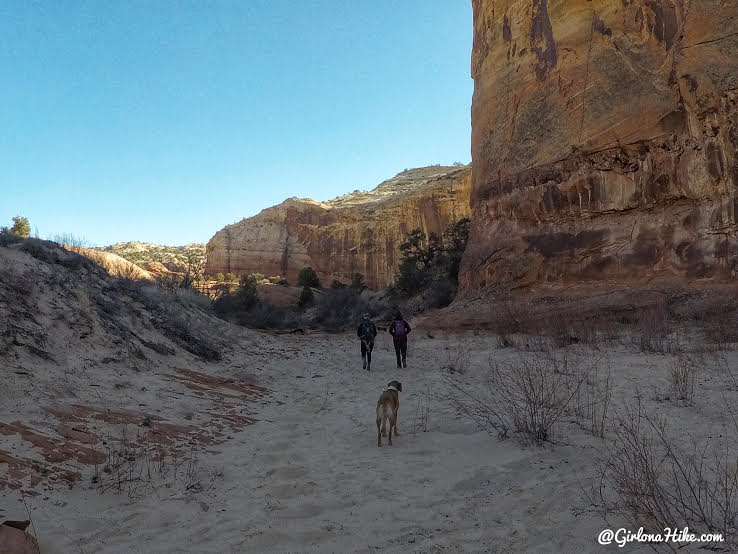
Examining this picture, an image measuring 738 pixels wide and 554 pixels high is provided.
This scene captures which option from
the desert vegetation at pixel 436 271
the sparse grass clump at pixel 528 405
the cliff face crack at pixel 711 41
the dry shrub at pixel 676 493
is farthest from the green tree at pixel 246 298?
the dry shrub at pixel 676 493

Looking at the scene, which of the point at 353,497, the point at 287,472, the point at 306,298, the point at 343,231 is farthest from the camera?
the point at 343,231

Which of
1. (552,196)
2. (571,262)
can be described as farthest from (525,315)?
(552,196)

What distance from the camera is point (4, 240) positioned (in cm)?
949

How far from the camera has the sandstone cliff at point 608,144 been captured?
516 inches

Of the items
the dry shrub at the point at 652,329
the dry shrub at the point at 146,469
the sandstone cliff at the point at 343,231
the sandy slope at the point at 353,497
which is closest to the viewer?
the sandy slope at the point at 353,497

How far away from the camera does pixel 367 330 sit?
403 inches

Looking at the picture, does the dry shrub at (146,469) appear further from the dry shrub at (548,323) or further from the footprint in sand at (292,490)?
the dry shrub at (548,323)

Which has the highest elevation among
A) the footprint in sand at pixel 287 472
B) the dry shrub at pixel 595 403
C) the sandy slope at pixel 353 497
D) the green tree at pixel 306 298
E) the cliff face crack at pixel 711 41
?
the cliff face crack at pixel 711 41

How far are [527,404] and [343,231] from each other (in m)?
43.8

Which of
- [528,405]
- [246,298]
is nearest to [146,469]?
[528,405]

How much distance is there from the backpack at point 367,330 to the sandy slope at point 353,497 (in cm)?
434

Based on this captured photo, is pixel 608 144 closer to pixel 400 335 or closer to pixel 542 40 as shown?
pixel 542 40

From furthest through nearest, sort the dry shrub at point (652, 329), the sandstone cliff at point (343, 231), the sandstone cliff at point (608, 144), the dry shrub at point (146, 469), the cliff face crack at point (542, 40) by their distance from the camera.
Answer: the sandstone cliff at point (343, 231) → the cliff face crack at point (542, 40) → the sandstone cliff at point (608, 144) → the dry shrub at point (652, 329) → the dry shrub at point (146, 469)

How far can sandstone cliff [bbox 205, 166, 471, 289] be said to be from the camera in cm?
4125
